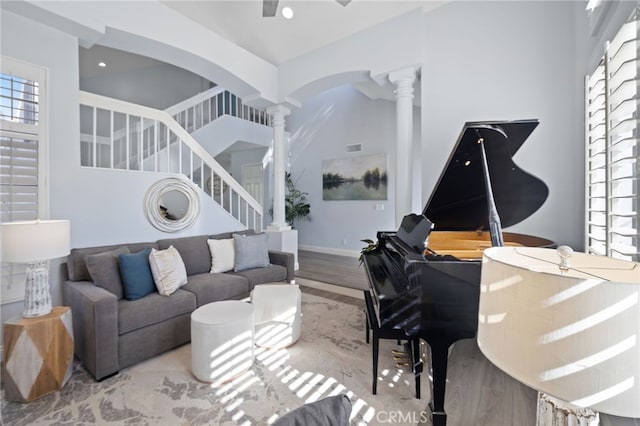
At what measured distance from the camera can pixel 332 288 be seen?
13.7 feet

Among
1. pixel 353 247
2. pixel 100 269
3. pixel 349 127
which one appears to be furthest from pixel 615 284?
pixel 349 127

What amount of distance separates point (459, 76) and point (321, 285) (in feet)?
10.9

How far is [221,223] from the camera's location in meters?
4.00

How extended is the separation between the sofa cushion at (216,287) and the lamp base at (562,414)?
8.49ft

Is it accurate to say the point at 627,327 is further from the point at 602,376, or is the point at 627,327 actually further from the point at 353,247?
the point at 353,247

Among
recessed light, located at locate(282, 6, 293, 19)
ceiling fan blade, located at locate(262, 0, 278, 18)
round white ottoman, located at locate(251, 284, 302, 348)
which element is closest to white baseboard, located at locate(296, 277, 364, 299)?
round white ottoman, located at locate(251, 284, 302, 348)

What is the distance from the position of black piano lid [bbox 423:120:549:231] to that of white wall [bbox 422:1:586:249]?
92 centimetres

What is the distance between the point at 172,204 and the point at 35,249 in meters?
1.71

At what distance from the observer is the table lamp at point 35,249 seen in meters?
1.80

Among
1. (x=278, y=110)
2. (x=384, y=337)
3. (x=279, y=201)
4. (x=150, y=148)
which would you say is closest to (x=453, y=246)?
(x=384, y=337)

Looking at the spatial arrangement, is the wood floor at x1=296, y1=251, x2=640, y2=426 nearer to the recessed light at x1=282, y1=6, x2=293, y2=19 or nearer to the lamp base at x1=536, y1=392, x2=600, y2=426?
the lamp base at x1=536, y1=392, x2=600, y2=426

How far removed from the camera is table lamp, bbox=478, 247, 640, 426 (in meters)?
0.47

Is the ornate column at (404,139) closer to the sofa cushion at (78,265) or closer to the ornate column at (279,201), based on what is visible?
the ornate column at (279,201)

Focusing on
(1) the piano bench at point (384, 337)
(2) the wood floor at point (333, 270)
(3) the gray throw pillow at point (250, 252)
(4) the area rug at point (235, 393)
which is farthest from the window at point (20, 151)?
(2) the wood floor at point (333, 270)
